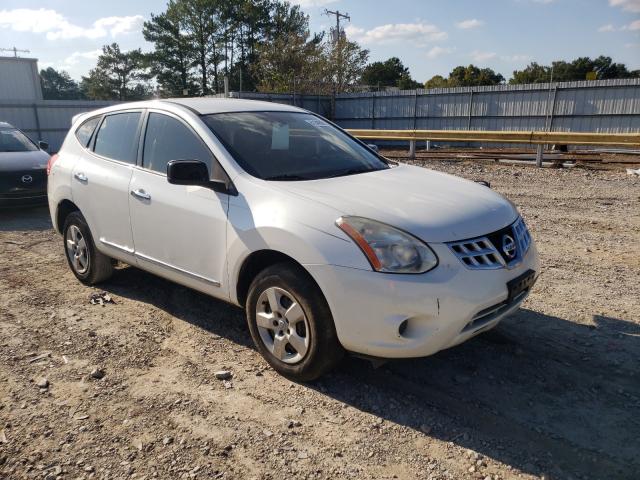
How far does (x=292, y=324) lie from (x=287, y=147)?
1451 mm

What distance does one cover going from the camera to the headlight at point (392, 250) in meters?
2.87

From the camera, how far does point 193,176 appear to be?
138 inches

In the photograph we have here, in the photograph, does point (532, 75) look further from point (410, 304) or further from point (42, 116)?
point (410, 304)

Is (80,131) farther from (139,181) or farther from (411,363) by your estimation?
(411,363)

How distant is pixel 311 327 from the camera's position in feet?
10.2

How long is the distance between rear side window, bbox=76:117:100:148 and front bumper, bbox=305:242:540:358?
313 cm

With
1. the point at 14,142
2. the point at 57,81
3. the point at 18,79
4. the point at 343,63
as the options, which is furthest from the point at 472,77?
the point at 57,81

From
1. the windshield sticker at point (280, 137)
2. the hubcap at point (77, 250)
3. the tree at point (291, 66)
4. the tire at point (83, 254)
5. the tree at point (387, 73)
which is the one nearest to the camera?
the windshield sticker at point (280, 137)

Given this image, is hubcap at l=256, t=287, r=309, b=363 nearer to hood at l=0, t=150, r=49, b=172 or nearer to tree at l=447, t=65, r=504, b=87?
hood at l=0, t=150, r=49, b=172

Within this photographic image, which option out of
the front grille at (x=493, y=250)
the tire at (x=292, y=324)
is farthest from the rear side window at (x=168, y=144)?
the front grille at (x=493, y=250)

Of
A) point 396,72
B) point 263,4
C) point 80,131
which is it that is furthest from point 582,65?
point 80,131

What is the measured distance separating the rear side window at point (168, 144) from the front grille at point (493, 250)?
6.00 ft

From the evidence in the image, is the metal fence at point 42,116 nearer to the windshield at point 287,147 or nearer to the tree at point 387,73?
the windshield at point 287,147

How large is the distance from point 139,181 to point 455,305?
2.66 metres
